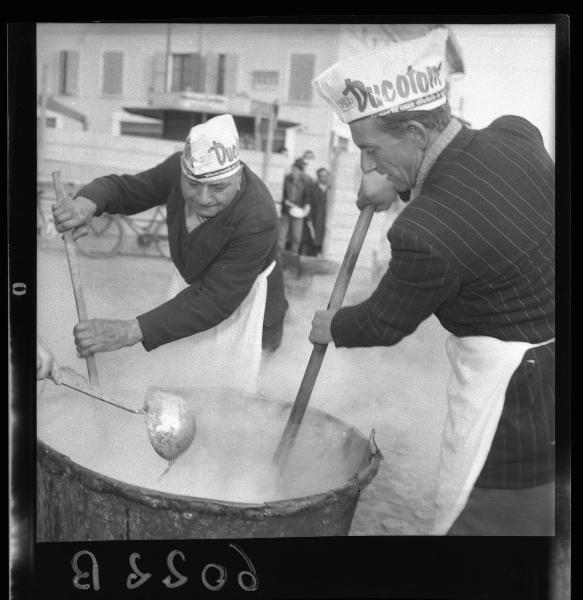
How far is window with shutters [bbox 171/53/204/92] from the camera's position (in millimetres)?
2879

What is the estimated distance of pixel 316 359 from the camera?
293 centimetres

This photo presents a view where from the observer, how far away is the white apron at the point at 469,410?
279 cm

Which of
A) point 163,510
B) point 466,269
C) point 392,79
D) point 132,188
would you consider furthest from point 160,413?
point 392,79

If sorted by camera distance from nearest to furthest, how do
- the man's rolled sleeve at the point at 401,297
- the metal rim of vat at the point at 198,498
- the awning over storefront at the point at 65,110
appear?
the metal rim of vat at the point at 198,498 → the man's rolled sleeve at the point at 401,297 → the awning over storefront at the point at 65,110

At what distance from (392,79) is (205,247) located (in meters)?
0.95

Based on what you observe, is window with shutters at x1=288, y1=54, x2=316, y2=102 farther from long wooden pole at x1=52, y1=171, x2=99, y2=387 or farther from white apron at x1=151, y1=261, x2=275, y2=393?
long wooden pole at x1=52, y1=171, x2=99, y2=387

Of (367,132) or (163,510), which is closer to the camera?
(163,510)

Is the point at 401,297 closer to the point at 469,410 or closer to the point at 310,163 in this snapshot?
the point at 469,410

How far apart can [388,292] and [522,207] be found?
598 millimetres

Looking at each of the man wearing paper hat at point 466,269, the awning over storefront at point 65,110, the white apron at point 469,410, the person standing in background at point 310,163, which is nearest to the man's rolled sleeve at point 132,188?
the awning over storefront at point 65,110

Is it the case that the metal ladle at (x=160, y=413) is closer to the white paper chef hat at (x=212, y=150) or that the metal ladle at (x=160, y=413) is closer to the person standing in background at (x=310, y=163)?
the white paper chef hat at (x=212, y=150)

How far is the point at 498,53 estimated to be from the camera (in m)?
2.91

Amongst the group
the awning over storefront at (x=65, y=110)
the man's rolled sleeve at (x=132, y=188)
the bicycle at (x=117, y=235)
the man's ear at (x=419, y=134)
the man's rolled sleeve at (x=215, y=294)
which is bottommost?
the man's rolled sleeve at (x=215, y=294)

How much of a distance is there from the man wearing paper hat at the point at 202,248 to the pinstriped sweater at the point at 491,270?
14.5 inches
